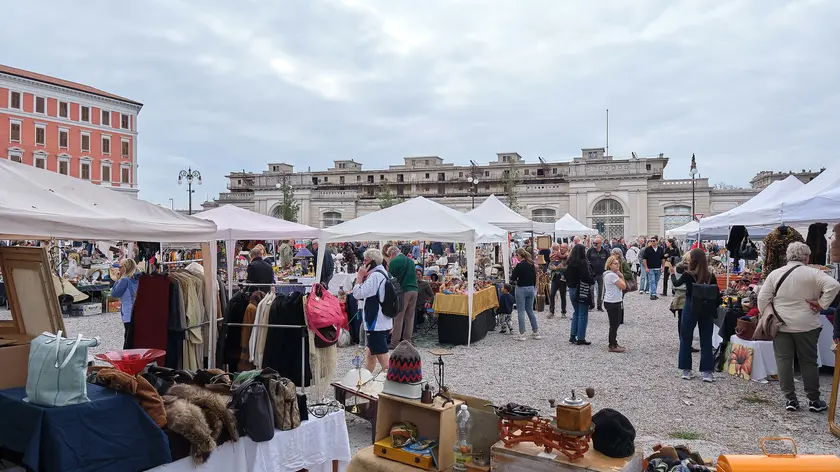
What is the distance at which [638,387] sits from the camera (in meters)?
6.63

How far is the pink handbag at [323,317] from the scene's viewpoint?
17.1 feet

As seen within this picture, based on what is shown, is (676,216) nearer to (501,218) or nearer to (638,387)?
(501,218)

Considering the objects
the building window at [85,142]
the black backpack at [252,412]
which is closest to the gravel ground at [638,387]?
the black backpack at [252,412]

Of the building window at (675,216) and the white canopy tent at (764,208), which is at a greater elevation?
the building window at (675,216)

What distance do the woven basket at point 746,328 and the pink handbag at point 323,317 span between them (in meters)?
5.40

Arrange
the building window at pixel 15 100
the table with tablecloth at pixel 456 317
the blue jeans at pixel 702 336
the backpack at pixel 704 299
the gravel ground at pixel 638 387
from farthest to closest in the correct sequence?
the building window at pixel 15 100
the table with tablecloth at pixel 456 317
the blue jeans at pixel 702 336
the backpack at pixel 704 299
the gravel ground at pixel 638 387

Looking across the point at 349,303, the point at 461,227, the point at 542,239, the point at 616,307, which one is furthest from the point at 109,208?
the point at 542,239

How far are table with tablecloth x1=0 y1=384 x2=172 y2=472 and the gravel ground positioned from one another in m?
2.28

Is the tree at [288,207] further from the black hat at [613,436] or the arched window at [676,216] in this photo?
the black hat at [613,436]

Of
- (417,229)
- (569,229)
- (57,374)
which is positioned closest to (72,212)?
(57,374)

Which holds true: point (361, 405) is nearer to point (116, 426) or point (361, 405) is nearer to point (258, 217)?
point (116, 426)

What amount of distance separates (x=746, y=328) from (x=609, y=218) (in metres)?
38.6

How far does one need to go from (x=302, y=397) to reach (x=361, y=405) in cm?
176

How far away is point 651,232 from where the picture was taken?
4231 centimetres
